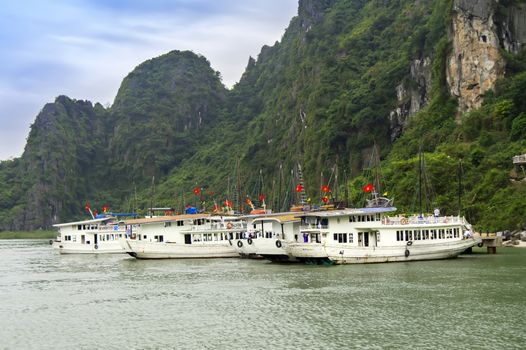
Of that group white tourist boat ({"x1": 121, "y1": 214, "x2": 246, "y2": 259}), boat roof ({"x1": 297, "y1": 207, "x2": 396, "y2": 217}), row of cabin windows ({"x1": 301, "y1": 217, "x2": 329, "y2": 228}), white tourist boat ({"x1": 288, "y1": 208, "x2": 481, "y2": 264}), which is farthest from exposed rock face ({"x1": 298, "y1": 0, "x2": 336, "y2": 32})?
boat roof ({"x1": 297, "y1": 207, "x2": 396, "y2": 217})

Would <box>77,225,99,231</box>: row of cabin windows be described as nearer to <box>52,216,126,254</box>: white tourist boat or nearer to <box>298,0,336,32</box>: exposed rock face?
<box>52,216,126,254</box>: white tourist boat

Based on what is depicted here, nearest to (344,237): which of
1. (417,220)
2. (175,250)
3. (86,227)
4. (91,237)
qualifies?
(417,220)

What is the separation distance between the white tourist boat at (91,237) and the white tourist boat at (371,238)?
97.4 feet

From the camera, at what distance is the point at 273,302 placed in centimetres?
3152

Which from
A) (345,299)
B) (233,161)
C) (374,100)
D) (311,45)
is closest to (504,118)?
(374,100)

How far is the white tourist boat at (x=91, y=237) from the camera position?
71.9m

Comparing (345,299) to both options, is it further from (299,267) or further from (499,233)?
(499,233)

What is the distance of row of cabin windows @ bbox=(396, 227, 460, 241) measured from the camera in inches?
1879

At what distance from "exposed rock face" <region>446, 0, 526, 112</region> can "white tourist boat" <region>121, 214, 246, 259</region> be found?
4686 centimetres

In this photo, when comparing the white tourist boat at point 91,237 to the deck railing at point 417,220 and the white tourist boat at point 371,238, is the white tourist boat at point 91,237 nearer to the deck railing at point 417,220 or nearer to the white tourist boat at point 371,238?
the white tourist boat at point 371,238

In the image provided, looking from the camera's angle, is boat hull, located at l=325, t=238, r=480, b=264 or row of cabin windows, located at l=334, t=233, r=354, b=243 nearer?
boat hull, located at l=325, t=238, r=480, b=264

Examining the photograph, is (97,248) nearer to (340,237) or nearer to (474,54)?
(340,237)

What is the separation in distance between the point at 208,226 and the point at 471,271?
26089 millimetres

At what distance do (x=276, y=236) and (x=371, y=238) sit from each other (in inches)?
332
